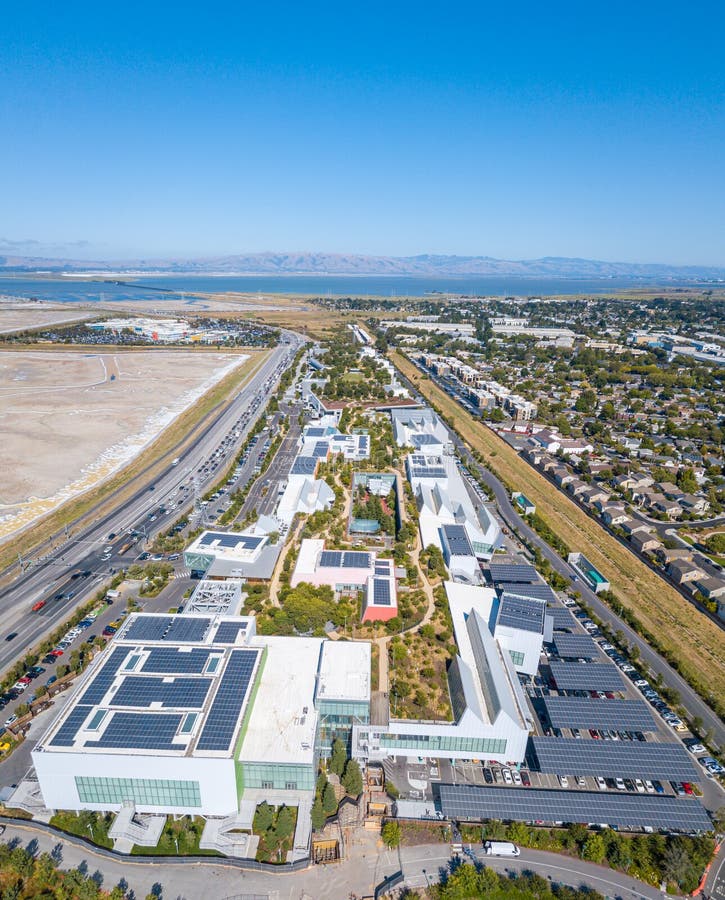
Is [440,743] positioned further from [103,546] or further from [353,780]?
Answer: [103,546]

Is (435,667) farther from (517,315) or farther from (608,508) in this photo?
(517,315)

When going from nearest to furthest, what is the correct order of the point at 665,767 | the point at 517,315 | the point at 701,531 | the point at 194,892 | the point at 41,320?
1. the point at 194,892
2. the point at 665,767
3. the point at 701,531
4. the point at 41,320
5. the point at 517,315

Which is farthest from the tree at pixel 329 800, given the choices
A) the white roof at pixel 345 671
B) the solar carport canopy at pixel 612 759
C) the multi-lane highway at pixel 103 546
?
the multi-lane highway at pixel 103 546

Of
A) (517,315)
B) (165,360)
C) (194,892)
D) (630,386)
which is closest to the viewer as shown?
(194,892)

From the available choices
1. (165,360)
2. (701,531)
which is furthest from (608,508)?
(165,360)

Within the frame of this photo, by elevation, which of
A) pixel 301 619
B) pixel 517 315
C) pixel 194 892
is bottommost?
pixel 194 892

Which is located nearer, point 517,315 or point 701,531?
point 701,531
